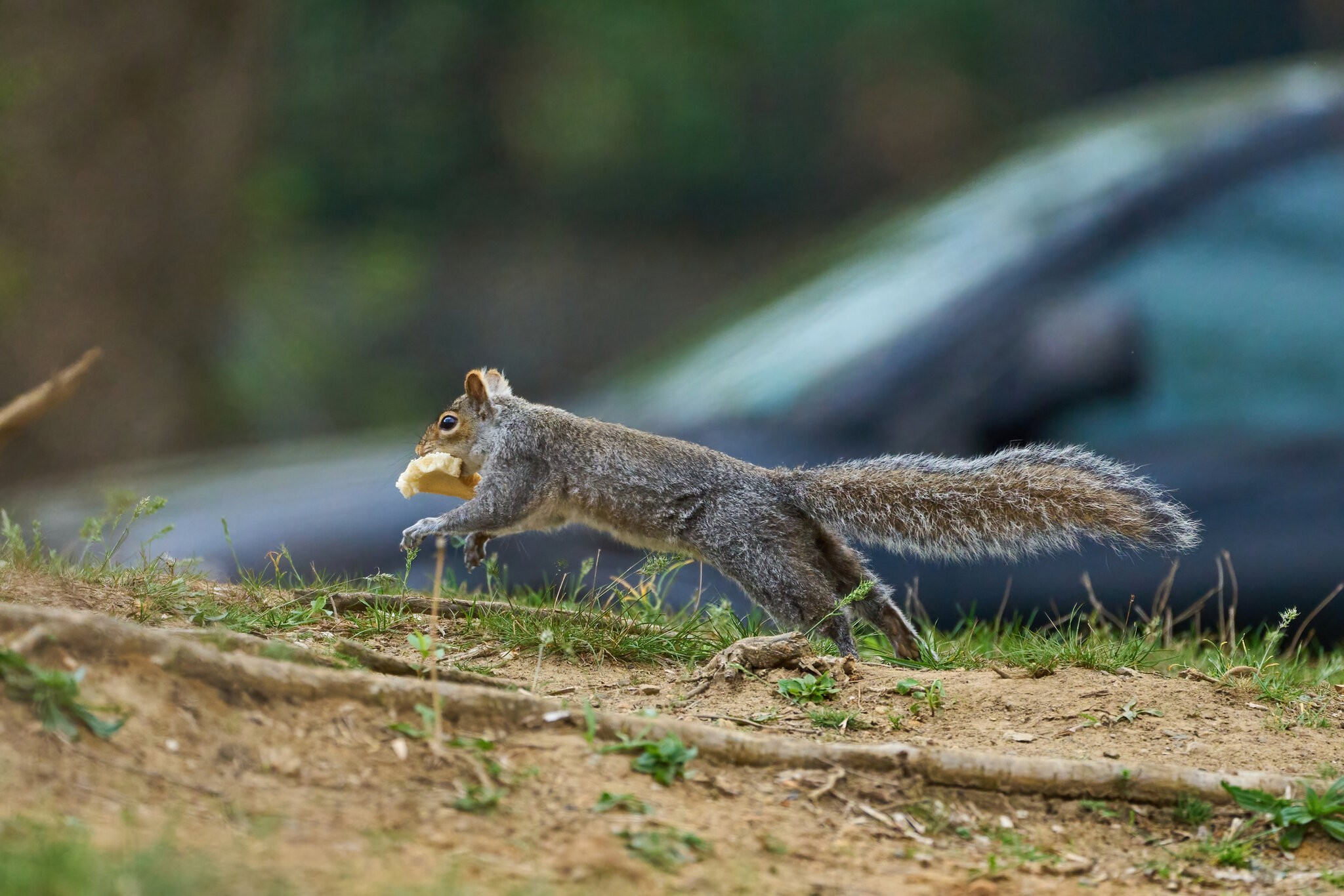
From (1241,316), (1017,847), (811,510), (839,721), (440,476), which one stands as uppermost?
(1241,316)

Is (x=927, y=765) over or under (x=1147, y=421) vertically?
under

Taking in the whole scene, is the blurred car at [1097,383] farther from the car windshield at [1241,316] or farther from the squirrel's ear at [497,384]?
the squirrel's ear at [497,384]

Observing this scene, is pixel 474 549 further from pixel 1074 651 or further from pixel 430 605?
pixel 1074 651

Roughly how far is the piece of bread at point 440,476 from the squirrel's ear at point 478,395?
0.63 feet

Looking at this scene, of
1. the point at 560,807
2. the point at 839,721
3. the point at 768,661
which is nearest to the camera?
the point at 560,807

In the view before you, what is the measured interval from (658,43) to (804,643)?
13650 millimetres

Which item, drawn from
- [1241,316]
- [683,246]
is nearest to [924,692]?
[1241,316]

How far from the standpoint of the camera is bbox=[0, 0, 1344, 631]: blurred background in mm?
5246

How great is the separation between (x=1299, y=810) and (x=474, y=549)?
2.61 meters

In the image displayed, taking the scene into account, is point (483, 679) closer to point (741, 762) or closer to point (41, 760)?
point (741, 762)

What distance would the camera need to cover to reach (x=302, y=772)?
101 inches

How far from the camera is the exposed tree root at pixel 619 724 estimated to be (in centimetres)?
268

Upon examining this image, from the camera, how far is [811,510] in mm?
4227

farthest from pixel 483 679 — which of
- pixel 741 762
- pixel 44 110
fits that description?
pixel 44 110
